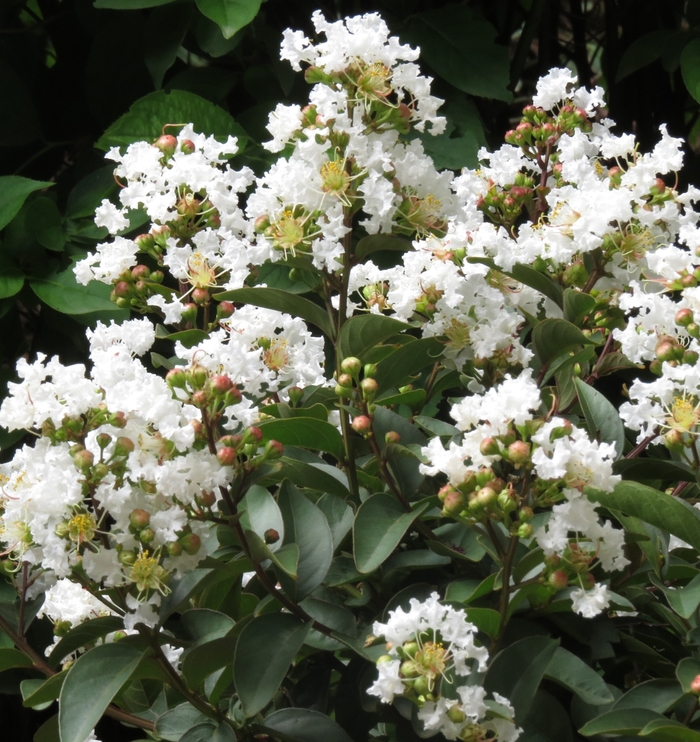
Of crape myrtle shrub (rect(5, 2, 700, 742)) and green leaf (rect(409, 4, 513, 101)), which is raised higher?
green leaf (rect(409, 4, 513, 101))

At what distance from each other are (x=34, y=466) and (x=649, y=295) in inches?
16.5

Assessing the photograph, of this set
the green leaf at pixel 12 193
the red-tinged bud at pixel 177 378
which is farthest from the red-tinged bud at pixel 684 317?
the green leaf at pixel 12 193

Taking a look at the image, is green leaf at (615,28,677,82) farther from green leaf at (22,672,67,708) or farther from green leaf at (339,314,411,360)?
green leaf at (22,672,67,708)

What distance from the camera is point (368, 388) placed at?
635 millimetres

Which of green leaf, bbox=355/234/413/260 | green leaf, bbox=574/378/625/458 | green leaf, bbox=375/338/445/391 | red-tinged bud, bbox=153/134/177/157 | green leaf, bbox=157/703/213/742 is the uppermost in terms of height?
red-tinged bud, bbox=153/134/177/157

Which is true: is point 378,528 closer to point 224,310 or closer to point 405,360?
point 405,360

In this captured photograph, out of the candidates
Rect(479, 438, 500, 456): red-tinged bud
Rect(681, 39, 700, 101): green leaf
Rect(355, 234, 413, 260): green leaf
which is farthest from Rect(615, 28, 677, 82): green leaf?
Rect(479, 438, 500, 456): red-tinged bud

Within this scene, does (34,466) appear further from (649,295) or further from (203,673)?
(649,295)

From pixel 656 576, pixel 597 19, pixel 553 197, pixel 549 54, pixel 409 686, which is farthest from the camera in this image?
pixel 597 19

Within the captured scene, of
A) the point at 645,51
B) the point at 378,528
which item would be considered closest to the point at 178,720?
the point at 378,528

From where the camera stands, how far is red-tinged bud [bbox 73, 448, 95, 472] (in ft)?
1.76

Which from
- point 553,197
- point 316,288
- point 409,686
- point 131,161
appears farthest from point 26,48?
point 409,686

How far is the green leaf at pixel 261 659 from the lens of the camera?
541 millimetres

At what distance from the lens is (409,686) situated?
0.52m
